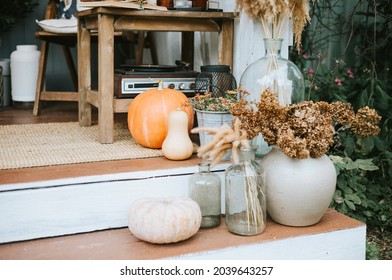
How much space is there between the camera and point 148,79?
283 cm

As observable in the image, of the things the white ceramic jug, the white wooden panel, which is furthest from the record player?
the white ceramic jug

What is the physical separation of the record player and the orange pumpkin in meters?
0.16

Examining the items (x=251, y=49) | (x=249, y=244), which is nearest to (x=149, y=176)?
(x=249, y=244)

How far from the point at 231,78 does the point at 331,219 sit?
2.87 feet

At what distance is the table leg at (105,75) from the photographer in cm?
263

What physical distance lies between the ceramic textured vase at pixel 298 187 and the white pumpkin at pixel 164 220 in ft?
1.12

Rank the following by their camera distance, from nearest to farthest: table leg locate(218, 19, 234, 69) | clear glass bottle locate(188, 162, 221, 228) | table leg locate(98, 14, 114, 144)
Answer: clear glass bottle locate(188, 162, 221, 228) < table leg locate(98, 14, 114, 144) < table leg locate(218, 19, 234, 69)

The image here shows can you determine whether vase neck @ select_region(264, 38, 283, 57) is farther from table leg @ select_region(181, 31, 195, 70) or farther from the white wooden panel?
table leg @ select_region(181, 31, 195, 70)

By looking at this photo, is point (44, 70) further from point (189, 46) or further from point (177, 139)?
point (177, 139)

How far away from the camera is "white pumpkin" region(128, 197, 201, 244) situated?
1946mm

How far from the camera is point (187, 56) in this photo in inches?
145

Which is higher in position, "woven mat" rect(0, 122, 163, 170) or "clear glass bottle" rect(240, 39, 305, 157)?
"clear glass bottle" rect(240, 39, 305, 157)

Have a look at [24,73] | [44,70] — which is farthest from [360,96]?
[24,73]

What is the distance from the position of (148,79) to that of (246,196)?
1.02m
